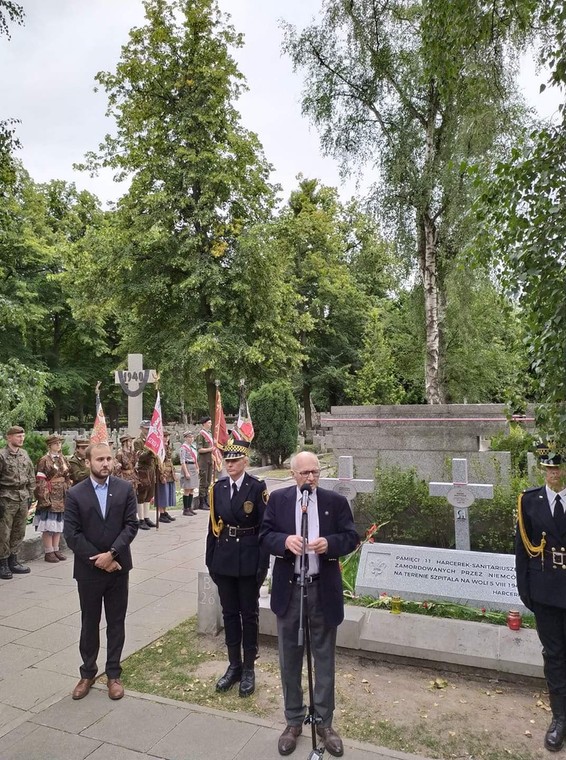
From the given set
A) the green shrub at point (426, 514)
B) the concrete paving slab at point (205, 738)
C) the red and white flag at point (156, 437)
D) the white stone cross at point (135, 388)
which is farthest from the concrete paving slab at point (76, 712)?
the white stone cross at point (135, 388)

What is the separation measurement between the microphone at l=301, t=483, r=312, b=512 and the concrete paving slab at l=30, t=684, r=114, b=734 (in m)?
2.16

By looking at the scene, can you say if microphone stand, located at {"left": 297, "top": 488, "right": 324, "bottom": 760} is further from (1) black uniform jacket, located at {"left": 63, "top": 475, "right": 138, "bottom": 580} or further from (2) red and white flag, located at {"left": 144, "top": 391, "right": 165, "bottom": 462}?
(2) red and white flag, located at {"left": 144, "top": 391, "right": 165, "bottom": 462}

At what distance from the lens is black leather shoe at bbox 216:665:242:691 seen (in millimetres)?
4477

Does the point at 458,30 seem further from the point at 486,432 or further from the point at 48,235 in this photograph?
the point at 48,235

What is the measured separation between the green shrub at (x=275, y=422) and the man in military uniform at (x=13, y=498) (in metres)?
12.4

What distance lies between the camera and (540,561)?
394 cm

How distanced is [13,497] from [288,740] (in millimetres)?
5385

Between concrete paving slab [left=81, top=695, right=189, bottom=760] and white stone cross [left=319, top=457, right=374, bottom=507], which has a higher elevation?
white stone cross [left=319, top=457, right=374, bottom=507]

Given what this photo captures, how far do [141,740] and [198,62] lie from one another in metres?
20.0

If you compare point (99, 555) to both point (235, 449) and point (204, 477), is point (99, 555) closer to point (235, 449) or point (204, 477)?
point (235, 449)

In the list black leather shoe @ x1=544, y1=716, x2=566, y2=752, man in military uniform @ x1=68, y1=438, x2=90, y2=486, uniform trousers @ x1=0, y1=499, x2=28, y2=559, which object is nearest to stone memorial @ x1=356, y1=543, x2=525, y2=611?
black leather shoe @ x1=544, y1=716, x2=566, y2=752

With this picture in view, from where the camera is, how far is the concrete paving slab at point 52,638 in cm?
543

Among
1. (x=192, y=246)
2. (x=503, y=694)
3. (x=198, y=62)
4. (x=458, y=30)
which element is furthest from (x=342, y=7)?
(x=503, y=694)

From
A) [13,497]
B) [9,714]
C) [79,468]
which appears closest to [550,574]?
[9,714]
